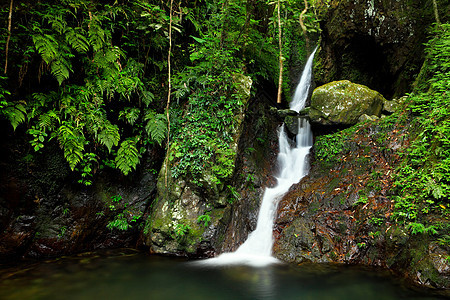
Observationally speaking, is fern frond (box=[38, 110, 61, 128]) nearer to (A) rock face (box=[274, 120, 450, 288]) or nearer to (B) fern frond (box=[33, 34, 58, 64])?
(B) fern frond (box=[33, 34, 58, 64])

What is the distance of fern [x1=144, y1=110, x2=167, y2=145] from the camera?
19.0ft

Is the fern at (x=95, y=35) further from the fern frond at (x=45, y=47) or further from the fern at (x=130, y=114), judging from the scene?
the fern at (x=130, y=114)

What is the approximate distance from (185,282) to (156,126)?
3535mm

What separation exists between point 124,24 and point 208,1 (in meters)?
2.68

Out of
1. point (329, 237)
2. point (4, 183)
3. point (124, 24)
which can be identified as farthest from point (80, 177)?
point (329, 237)

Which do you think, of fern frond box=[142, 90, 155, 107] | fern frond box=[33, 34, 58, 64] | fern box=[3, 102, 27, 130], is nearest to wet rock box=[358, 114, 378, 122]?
fern frond box=[142, 90, 155, 107]

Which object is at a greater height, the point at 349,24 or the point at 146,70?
the point at 349,24

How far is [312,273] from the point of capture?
14.5 feet

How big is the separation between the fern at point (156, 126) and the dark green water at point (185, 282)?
284cm

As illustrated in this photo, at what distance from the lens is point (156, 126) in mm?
5836

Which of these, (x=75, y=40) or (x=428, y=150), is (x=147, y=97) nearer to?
(x=75, y=40)

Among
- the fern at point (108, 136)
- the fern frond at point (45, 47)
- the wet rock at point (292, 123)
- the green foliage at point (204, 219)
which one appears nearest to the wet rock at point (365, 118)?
the wet rock at point (292, 123)

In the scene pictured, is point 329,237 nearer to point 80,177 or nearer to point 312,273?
point 312,273

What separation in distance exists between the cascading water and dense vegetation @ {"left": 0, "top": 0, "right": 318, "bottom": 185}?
5.90ft
